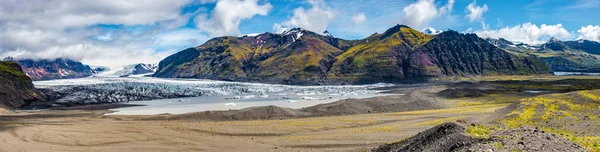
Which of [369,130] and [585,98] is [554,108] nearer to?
[585,98]

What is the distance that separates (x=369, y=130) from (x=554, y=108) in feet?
90.9

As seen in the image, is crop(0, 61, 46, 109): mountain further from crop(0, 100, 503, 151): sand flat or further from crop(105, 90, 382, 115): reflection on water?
crop(0, 100, 503, 151): sand flat

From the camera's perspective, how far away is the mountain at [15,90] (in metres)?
115

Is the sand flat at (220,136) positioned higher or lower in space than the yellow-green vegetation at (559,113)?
lower

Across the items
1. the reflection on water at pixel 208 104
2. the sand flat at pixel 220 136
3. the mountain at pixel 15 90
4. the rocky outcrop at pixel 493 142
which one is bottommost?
the sand flat at pixel 220 136

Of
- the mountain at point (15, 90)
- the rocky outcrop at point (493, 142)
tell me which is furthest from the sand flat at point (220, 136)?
the mountain at point (15, 90)

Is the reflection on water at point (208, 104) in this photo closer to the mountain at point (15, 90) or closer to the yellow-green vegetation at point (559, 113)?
the mountain at point (15, 90)

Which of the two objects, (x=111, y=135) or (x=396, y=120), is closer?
(x=111, y=135)

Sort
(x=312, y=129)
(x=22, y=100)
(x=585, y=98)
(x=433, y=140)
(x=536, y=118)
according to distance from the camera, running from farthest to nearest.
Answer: (x=22, y=100), (x=585, y=98), (x=312, y=129), (x=536, y=118), (x=433, y=140)

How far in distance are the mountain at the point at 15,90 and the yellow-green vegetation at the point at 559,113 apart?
123 m

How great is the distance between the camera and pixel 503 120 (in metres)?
54.3

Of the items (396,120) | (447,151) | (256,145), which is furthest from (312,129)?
(447,151)

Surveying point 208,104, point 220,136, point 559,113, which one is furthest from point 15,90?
point 559,113

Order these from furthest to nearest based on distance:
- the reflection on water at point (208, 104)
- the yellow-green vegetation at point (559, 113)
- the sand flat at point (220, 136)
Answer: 1. the reflection on water at point (208, 104)
2. the yellow-green vegetation at point (559, 113)
3. the sand flat at point (220, 136)
